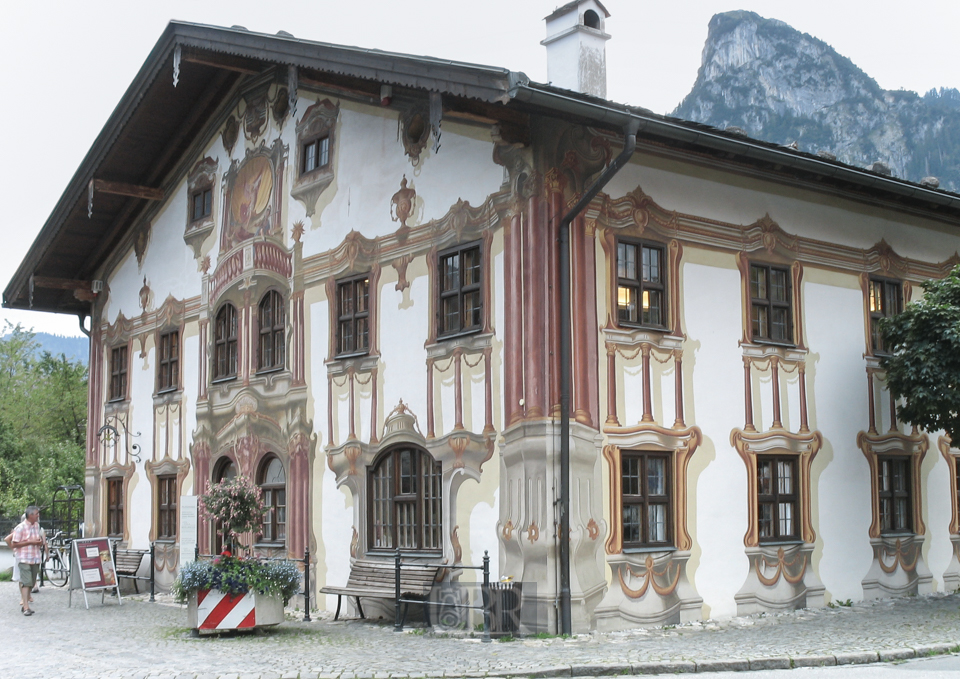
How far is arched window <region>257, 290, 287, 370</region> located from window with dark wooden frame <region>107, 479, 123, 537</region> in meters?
6.15

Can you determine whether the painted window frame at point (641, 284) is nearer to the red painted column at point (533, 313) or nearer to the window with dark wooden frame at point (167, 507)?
the red painted column at point (533, 313)

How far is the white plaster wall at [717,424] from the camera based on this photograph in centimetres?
1509

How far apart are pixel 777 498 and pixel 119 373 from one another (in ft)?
46.8

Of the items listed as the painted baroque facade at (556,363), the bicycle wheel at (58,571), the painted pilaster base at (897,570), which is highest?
the painted baroque facade at (556,363)

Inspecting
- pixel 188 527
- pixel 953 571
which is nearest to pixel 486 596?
pixel 188 527

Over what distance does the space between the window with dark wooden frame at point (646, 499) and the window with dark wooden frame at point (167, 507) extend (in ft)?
33.7

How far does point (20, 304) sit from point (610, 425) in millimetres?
16835

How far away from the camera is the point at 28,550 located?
58.9ft

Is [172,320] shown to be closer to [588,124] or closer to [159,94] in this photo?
[159,94]

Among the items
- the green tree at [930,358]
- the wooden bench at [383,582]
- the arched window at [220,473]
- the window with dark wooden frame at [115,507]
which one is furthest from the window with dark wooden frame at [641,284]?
the window with dark wooden frame at [115,507]

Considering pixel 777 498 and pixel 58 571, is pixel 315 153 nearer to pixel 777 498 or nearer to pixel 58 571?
pixel 777 498

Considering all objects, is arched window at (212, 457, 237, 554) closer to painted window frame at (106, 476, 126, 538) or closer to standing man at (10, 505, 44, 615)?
standing man at (10, 505, 44, 615)

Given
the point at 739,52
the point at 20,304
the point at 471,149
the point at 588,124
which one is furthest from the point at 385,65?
the point at 739,52

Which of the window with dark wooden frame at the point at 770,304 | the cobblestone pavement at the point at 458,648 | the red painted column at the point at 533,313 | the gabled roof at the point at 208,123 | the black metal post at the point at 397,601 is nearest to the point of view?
the cobblestone pavement at the point at 458,648
